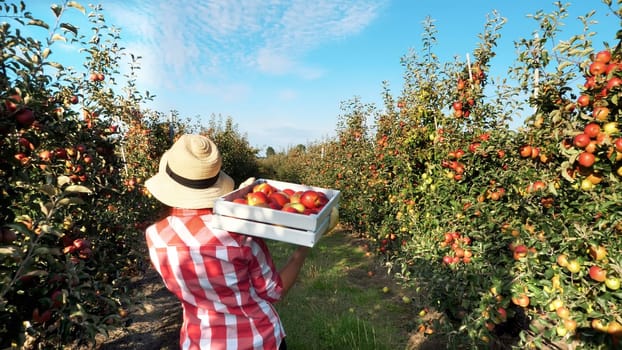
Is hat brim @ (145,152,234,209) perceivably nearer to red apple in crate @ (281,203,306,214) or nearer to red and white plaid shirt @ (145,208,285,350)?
red and white plaid shirt @ (145,208,285,350)

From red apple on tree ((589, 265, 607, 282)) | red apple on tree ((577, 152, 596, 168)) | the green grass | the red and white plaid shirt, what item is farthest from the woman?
the green grass

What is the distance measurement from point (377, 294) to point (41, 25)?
17.0ft

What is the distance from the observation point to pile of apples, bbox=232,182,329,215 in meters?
1.73

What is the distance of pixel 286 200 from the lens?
1951mm

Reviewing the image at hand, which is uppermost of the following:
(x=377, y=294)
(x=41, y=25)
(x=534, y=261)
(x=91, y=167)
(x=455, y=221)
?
(x=41, y=25)

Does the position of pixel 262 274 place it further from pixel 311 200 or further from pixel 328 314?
pixel 328 314

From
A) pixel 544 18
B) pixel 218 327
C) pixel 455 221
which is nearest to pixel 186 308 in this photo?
pixel 218 327

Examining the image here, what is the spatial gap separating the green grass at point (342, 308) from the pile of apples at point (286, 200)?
2620 millimetres

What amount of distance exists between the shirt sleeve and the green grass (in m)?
2.40

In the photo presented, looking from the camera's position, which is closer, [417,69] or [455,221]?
[455,221]

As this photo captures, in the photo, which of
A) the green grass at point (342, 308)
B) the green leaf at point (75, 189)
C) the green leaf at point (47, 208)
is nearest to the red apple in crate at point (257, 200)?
the green leaf at point (75, 189)

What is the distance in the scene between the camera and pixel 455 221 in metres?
3.56

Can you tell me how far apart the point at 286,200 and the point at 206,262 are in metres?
0.56

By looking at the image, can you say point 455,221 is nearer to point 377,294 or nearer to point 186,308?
point 377,294
